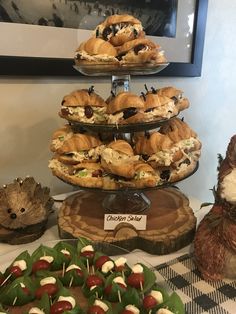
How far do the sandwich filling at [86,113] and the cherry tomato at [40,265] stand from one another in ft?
1.17

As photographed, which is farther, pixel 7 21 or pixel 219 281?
pixel 7 21

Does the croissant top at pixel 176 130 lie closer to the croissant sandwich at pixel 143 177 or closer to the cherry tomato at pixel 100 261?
the croissant sandwich at pixel 143 177

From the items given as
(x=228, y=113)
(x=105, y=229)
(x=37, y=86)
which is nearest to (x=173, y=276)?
(x=105, y=229)

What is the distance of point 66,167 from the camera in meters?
0.93

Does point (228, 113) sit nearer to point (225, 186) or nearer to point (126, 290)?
point (225, 186)

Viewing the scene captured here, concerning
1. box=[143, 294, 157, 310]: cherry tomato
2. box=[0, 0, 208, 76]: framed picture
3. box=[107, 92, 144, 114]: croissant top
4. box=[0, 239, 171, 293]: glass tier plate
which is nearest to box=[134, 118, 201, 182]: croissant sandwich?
box=[107, 92, 144, 114]: croissant top

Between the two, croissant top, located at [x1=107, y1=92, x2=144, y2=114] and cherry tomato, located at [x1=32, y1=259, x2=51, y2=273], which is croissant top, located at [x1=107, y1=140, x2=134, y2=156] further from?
cherry tomato, located at [x1=32, y1=259, x2=51, y2=273]

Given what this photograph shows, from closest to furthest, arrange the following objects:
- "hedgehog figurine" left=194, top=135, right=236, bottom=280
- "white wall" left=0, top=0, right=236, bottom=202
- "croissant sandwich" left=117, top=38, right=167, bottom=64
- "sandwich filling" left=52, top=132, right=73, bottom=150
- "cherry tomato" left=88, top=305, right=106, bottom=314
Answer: "cherry tomato" left=88, top=305, right=106, bottom=314
"hedgehog figurine" left=194, top=135, right=236, bottom=280
"croissant sandwich" left=117, top=38, right=167, bottom=64
"sandwich filling" left=52, top=132, right=73, bottom=150
"white wall" left=0, top=0, right=236, bottom=202

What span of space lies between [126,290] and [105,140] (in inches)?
16.5

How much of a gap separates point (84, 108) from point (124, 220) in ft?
1.02

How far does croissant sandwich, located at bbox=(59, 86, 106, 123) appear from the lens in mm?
892

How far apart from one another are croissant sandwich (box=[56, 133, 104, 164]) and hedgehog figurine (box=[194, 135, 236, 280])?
1.06 feet

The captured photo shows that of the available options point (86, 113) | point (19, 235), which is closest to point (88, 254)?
point (19, 235)

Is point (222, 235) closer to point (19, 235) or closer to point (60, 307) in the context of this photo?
point (60, 307)
